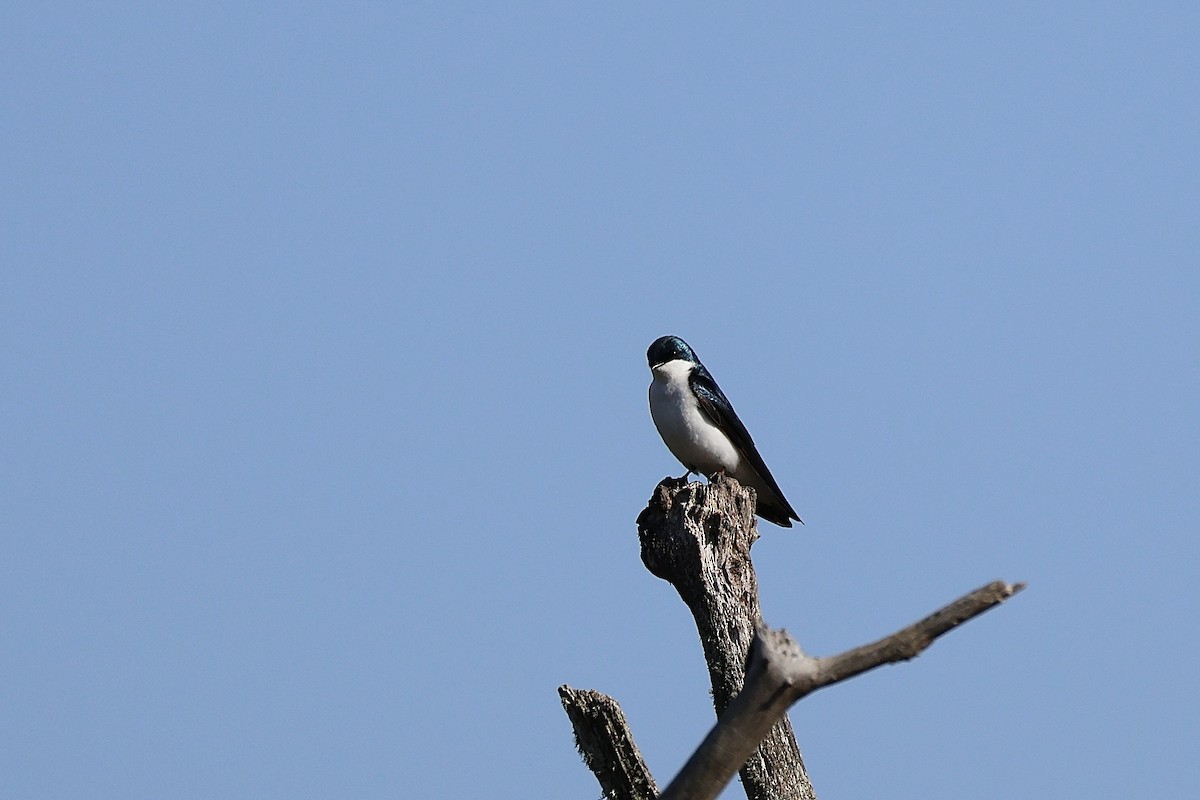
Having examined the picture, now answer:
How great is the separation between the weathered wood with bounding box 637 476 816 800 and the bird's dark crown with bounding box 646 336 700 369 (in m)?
3.17

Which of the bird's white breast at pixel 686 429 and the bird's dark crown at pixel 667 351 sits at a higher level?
the bird's dark crown at pixel 667 351

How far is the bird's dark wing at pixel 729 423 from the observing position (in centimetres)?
1180

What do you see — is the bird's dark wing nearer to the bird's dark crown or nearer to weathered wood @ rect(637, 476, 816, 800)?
the bird's dark crown

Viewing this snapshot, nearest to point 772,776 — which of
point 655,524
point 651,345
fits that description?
point 655,524

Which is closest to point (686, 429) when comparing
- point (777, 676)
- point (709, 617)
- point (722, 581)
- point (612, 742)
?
point (722, 581)

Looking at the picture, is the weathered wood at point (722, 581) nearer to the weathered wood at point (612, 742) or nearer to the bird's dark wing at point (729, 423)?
the weathered wood at point (612, 742)

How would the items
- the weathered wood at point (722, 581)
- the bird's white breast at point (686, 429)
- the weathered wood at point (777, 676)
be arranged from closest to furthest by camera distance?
the weathered wood at point (777, 676) → the weathered wood at point (722, 581) → the bird's white breast at point (686, 429)

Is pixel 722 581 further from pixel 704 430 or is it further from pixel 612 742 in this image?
pixel 704 430

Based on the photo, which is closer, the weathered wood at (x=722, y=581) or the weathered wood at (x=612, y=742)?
the weathered wood at (x=612, y=742)

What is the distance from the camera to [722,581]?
873cm

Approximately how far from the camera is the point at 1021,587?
525cm

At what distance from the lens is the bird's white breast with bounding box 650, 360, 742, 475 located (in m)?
11.7

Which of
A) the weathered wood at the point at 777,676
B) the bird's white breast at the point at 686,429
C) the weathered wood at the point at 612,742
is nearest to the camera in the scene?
the weathered wood at the point at 777,676

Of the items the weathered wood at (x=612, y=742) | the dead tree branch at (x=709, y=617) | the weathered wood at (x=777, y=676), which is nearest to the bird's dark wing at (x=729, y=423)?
the dead tree branch at (x=709, y=617)
